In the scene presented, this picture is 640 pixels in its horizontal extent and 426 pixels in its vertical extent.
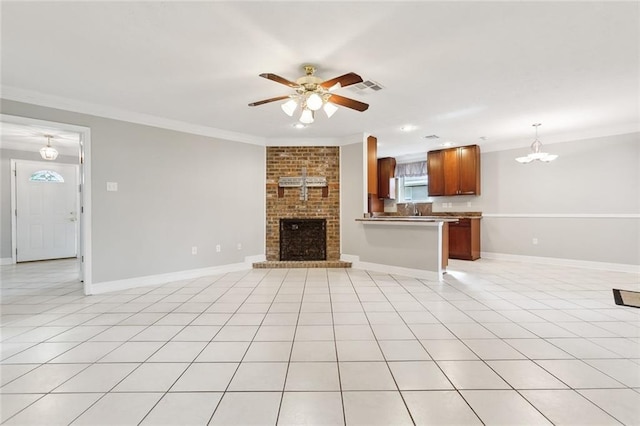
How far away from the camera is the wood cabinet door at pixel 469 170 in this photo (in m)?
6.09

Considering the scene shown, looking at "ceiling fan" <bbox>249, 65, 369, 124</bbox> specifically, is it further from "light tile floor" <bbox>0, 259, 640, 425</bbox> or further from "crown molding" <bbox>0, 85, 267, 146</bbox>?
"crown molding" <bbox>0, 85, 267, 146</bbox>

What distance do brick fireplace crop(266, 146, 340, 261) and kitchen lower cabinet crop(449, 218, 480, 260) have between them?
104 inches

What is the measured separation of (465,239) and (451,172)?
1551mm

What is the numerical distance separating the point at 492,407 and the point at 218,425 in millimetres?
1432

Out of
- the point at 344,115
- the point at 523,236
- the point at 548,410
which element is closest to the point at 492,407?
the point at 548,410

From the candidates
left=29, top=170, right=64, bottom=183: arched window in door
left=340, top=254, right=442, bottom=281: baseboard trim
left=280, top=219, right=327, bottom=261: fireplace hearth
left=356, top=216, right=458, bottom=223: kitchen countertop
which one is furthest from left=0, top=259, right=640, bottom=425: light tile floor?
left=29, top=170, right=64, bottom=183: arched window in door

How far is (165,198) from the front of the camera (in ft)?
14.2

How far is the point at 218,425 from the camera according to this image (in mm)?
1379

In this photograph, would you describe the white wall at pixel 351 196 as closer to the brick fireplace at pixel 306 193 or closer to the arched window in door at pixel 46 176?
the brick fireplace at pixel 306 193

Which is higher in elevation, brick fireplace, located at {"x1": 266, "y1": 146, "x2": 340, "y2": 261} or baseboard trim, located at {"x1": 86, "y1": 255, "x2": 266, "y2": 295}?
brick fireplace, located at {"x1": 266, "y1": 146, "x2": 340, "y2": 261}

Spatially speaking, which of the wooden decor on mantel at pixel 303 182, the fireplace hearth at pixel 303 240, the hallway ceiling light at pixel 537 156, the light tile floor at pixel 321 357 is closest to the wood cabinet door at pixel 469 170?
the hallway ceiling light at pixel 537 156

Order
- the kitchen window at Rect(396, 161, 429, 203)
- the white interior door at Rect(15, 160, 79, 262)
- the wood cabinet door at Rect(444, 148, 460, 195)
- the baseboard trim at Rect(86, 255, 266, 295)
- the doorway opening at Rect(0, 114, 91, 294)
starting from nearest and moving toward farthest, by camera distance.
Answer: the baseboard trim at Rect(86, 255, 266, 295)
the doorway opening at Rect(0, 114, 91, 294)
the white interior door at Rect(15, 160, 79, 262)
the wood cabinet door at Rect(444, 148, 460, 195)
the kitchen window at Rect(396, 161, 429, 203)

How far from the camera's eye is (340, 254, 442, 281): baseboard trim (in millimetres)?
4336

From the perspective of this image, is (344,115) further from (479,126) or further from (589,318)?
(589,318)
